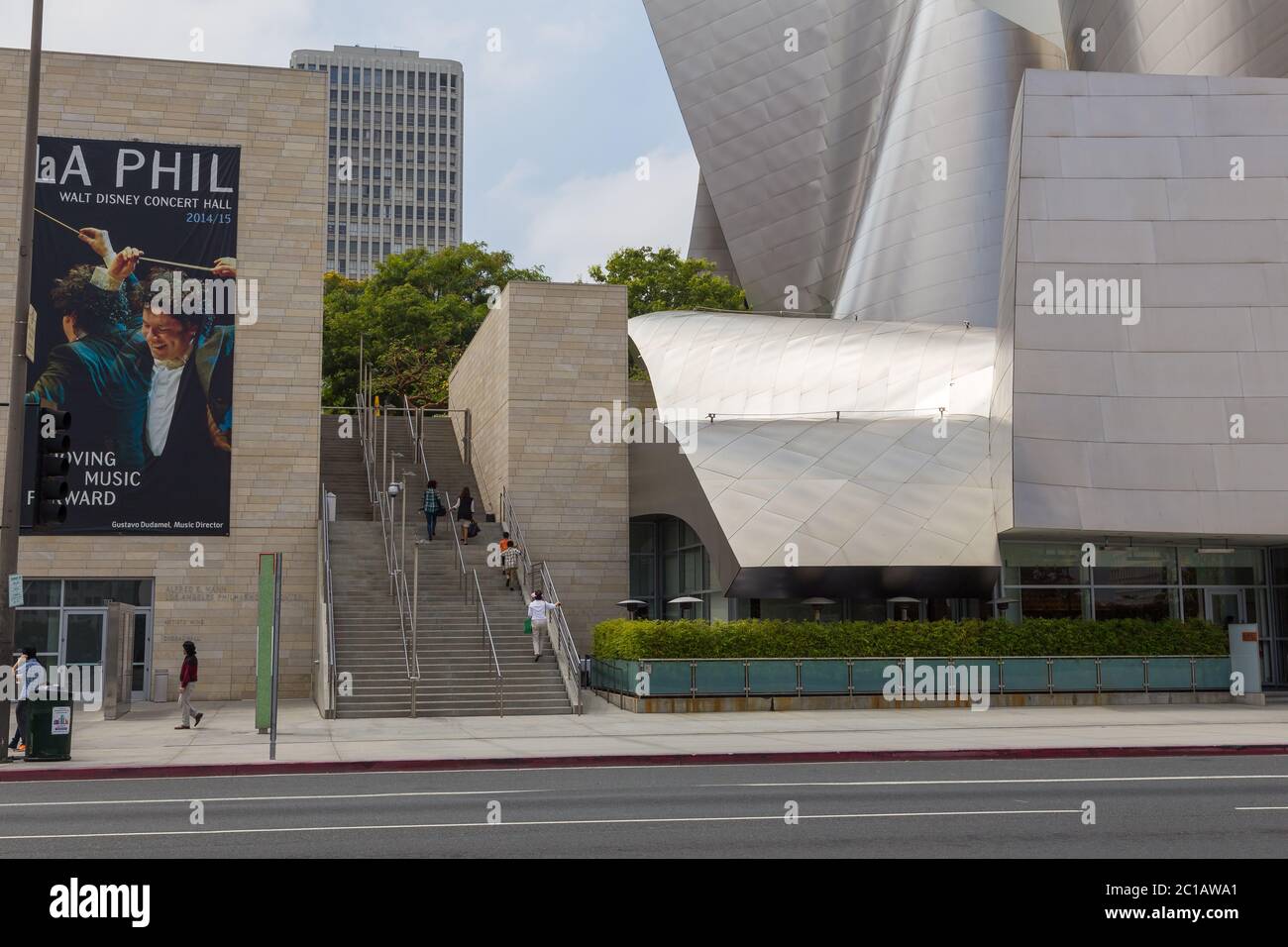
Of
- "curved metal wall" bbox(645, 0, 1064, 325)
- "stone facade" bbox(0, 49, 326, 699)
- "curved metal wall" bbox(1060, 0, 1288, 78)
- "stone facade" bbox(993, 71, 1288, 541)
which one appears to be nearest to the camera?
"stone facade" bbox(993, 71, 1288, 541)

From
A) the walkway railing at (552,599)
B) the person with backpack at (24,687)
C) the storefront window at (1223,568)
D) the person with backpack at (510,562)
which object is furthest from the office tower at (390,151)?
the person with backpack at (24,687)

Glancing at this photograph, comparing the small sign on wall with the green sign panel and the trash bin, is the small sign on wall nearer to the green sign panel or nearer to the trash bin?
the trash bin

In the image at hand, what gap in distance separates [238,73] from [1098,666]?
989 inches

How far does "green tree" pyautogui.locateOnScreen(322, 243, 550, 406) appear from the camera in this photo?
6300 cm

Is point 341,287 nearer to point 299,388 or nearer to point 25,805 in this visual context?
point 299,388

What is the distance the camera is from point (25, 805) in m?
13.2

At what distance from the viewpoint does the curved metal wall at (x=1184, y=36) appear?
36688 mm

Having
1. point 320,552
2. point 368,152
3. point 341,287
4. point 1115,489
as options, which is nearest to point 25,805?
point 320,552

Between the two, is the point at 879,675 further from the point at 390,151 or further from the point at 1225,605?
the point at 390,151

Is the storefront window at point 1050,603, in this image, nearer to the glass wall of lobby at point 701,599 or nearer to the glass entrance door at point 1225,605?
the glass wall of lobby at point 701,599

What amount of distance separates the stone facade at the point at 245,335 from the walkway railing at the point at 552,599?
5.01 meters

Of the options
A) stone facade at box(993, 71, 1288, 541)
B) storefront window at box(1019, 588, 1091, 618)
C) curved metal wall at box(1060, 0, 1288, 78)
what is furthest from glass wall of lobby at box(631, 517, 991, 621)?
curved metal wall at box(1060, 0, 1288, 78)

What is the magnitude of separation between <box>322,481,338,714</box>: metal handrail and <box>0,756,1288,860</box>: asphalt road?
8.32m

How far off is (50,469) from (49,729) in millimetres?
3623
